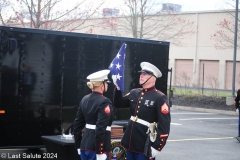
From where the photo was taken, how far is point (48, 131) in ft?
32.8

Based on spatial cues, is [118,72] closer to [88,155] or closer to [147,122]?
[147,122]

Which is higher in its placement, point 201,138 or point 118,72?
point 118,72

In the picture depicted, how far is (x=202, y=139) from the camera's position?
15.0 meters

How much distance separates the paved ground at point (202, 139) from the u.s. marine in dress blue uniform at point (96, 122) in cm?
487

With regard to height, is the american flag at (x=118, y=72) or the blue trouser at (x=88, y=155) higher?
the american flag at (x=118, y=72)

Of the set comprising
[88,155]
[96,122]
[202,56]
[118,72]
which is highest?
[202,56]

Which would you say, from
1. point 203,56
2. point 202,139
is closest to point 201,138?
point 202,139

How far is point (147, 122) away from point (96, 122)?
0.68 meters

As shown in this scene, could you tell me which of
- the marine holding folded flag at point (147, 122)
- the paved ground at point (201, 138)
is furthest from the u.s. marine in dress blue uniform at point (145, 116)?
the paved ground at point (201, 138)

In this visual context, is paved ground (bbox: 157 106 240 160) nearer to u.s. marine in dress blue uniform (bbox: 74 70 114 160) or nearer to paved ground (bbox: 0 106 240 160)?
paved ground (bbox: 0 106 240 160)

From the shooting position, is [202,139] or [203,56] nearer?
[202,139]

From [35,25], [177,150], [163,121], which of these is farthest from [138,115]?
[35,25]

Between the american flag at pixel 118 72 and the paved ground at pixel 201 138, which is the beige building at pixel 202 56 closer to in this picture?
the paved ground at pixel 201 138

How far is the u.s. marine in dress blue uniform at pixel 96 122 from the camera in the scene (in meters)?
6.70
